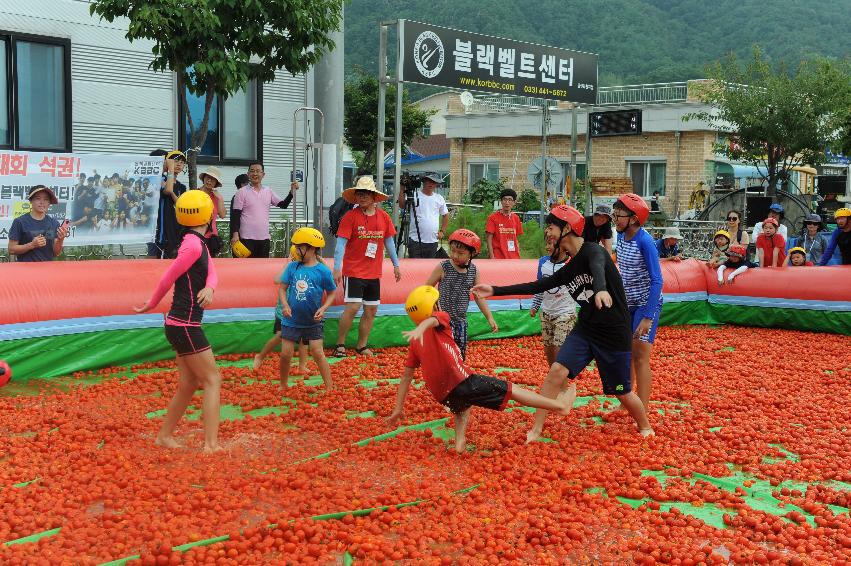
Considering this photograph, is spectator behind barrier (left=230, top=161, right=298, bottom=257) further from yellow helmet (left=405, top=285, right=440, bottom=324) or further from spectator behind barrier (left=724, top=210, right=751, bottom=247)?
spectator behind barrier (left=724, top=210, right=751, bottom=247)

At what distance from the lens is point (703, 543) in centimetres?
496

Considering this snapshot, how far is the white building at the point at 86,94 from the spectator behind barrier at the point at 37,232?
4.66m

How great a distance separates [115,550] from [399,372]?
513cm

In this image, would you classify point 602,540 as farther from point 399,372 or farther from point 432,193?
point 432,193

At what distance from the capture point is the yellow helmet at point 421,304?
6.44 metres

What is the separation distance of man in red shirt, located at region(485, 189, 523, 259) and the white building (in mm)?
3724

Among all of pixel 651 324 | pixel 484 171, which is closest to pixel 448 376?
pixel 651 324

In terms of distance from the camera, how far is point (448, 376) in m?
6.45

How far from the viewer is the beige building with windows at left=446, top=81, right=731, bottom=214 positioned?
3603 cm

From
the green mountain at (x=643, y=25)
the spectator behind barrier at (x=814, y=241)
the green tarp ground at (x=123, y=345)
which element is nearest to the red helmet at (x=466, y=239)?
the green tarp ground at (x=123, y=345)

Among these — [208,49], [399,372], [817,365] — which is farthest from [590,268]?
[208,49]

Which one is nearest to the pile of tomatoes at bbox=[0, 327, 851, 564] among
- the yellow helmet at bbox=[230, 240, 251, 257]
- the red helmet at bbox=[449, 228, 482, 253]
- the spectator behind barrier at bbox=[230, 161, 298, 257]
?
the red helmet at bbox=[449, 228, 482, 253]

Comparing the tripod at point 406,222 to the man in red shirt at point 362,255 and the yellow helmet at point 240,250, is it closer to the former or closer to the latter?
Result: the yellow helmet at point 240,250

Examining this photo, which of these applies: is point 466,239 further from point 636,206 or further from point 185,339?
point 185,339
